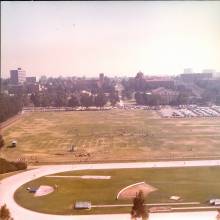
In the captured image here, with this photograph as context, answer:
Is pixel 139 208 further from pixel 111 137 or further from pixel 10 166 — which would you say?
pixel 111 137

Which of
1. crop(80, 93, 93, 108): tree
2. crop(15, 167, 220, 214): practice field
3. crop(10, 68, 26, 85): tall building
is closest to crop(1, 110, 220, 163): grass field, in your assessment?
crop(15, 167, 220, 214): practice field

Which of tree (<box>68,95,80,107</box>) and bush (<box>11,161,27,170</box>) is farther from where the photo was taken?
tree (<box>68,95,80,107</box>)

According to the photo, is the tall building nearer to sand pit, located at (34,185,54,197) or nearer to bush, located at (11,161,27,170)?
bush, located at (11,161,27,170)

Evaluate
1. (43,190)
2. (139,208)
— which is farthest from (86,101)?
(139,208)

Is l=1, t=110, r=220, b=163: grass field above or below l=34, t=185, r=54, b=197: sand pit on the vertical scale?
above

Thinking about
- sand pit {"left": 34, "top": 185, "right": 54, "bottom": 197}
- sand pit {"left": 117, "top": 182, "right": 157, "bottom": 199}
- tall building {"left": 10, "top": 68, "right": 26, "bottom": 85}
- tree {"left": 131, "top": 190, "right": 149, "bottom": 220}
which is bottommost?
sand pit {"left": 34, "top": 185, "right": 54, "bottom": 197}

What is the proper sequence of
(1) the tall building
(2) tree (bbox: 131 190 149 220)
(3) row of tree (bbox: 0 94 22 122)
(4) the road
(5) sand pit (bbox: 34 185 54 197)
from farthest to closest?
(1) the tall building
(3) row of tree (bbox: 0 94 22 122)
(5) sand pit (bbox: 34 185 54 197)
(4) the road
(2) tree (bbox: 131 190 149 220)
